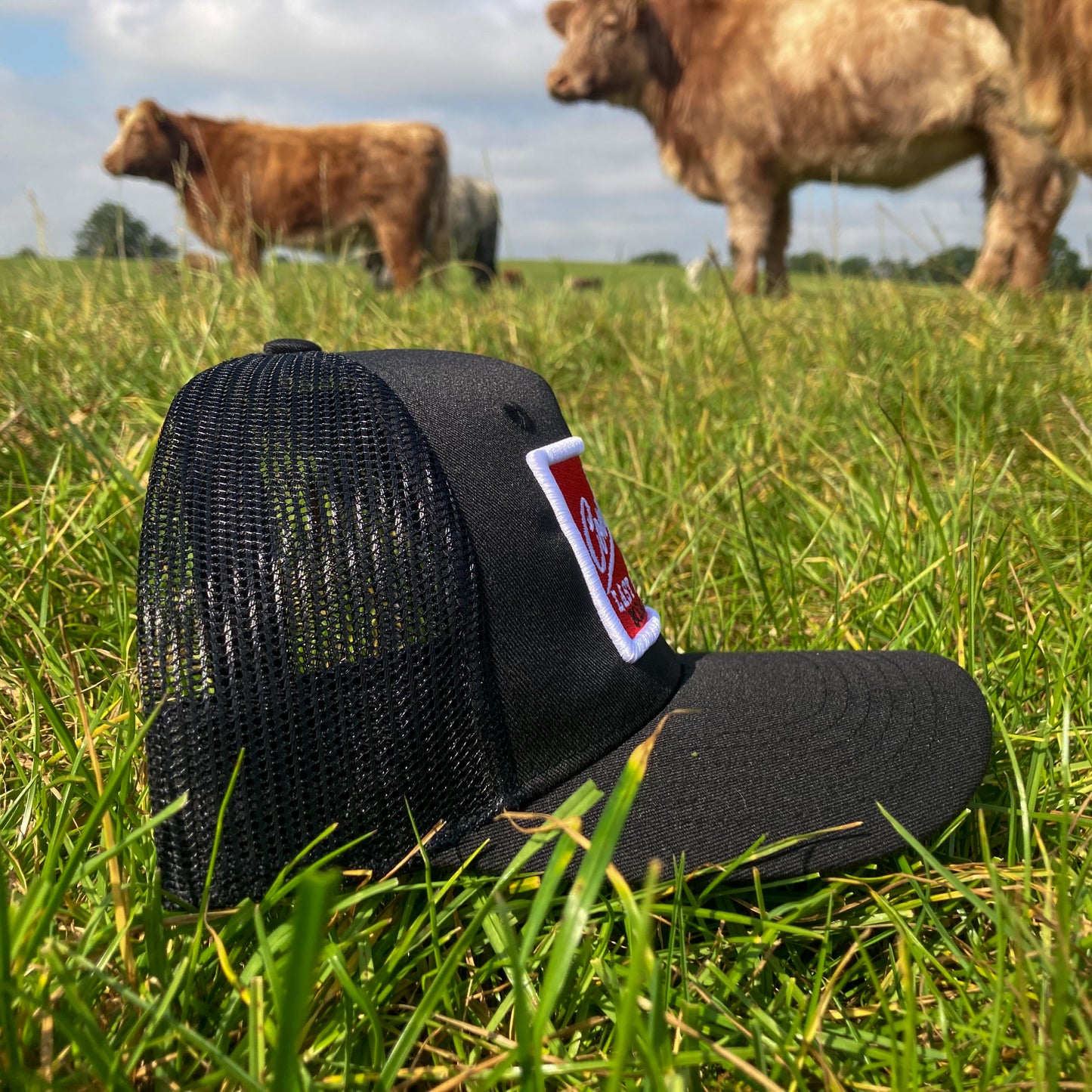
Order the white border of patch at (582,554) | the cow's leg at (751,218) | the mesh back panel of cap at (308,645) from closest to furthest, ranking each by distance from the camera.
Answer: the mesh back panel of cap at (308,645) → the white border of patch at (582,554) → the cow's leg at (751,218)

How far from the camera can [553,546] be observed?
879mm

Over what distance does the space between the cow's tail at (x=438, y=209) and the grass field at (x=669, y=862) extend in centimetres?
582

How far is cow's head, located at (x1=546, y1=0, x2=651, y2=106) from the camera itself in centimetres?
628

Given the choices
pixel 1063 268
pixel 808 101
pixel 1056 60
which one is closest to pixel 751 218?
pixel 808 101

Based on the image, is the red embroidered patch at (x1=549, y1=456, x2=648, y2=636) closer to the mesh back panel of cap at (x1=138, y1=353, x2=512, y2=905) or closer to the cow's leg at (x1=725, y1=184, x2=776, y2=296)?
the mesh back panel of cap at (x1=138, y1=353, x2=512, y2=905)

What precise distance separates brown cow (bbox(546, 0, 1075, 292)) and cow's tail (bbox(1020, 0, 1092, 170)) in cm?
266

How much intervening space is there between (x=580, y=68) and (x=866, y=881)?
22.1ft

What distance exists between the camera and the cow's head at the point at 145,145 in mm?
7590

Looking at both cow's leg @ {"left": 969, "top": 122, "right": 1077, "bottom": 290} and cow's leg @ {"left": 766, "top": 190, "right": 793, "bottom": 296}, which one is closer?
cow's leg @ {"left": 969, "top": 122, "right": 1077, "bottom": 290}

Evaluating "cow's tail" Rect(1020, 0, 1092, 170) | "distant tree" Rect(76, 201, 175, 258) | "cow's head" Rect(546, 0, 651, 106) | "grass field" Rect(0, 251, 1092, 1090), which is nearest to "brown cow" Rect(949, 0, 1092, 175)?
"cow's tail" Rect(1020, 0, 1092, 170)

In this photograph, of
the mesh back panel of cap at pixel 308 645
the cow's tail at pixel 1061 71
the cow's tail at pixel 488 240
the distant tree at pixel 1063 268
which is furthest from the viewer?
the cow's tail at pixel 488 240

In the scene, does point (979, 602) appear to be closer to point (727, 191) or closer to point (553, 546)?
point (553, 546)

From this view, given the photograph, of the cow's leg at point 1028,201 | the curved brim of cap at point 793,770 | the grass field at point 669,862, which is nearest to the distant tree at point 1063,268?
the cow's leg at point 1028,201

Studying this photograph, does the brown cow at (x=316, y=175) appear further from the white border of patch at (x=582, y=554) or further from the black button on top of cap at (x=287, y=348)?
the white border of patch at (x=582, y=554)
